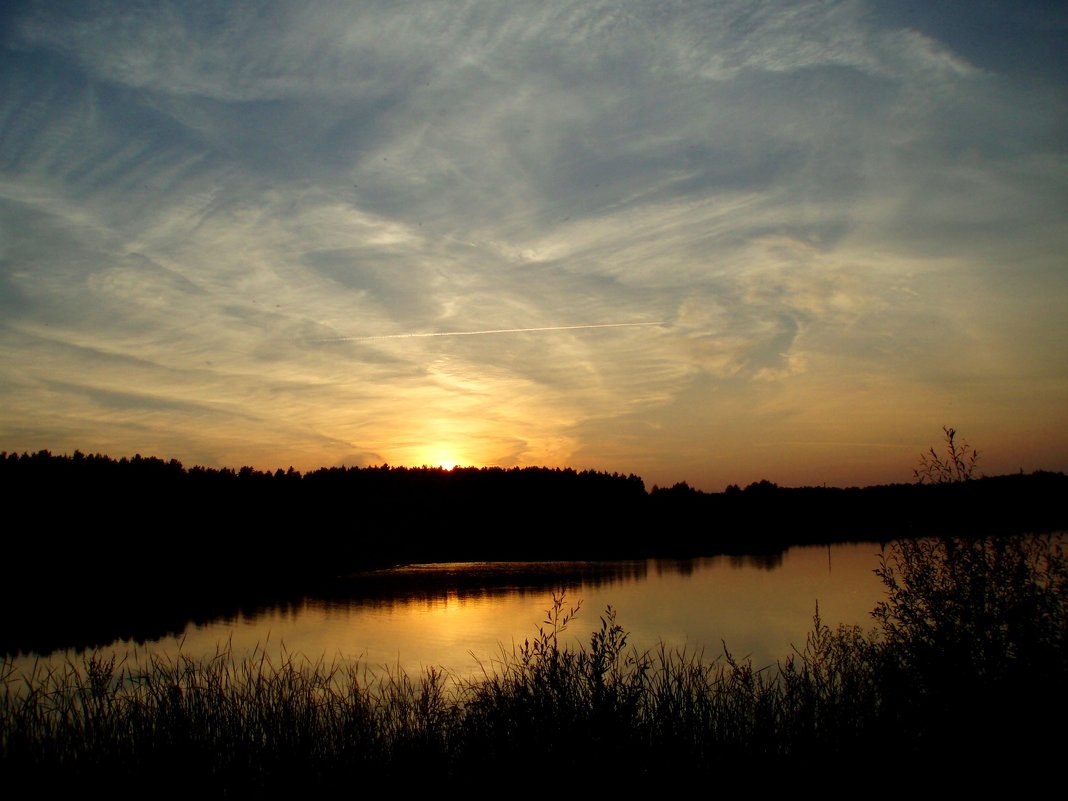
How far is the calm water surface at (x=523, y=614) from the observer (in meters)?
19.8

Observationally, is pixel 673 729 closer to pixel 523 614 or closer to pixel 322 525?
pixel 523 614

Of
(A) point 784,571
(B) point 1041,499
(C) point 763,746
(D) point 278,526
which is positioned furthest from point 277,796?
(D) point 278,526

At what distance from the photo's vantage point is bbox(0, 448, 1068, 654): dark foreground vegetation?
24297 mm

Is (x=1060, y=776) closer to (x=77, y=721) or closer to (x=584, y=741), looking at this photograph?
(x=584, y=741)

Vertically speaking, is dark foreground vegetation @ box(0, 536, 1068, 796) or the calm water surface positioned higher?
dark foreground vegetation @ box(0, 536, 1068, 796)

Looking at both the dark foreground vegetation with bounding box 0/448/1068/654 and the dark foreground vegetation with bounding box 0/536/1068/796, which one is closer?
the dark foreground vegetation with bounding box 0/536/1068/796

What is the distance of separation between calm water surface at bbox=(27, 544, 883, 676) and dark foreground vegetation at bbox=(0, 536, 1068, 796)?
3271 millimetres

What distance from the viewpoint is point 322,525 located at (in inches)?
2611

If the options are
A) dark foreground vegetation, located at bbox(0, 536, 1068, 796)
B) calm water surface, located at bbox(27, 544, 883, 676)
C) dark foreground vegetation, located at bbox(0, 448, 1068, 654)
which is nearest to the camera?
dark foreground vegetation, located at bbox(0, 536, 1068, 796)

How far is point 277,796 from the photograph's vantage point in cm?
708

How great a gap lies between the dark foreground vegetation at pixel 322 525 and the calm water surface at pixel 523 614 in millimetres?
Result: 3591

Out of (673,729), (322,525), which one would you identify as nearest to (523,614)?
(673,729)

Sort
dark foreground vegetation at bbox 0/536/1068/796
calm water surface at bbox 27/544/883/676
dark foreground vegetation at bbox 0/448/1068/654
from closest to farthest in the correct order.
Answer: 1. dark foreground vegetation at bbox 0/536/1068/796
2. calm water surface at bbox 27/544/883/676
3. dark foreground vegetation at bbox 0/448/1068/654

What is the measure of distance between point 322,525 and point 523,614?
42.0 m
